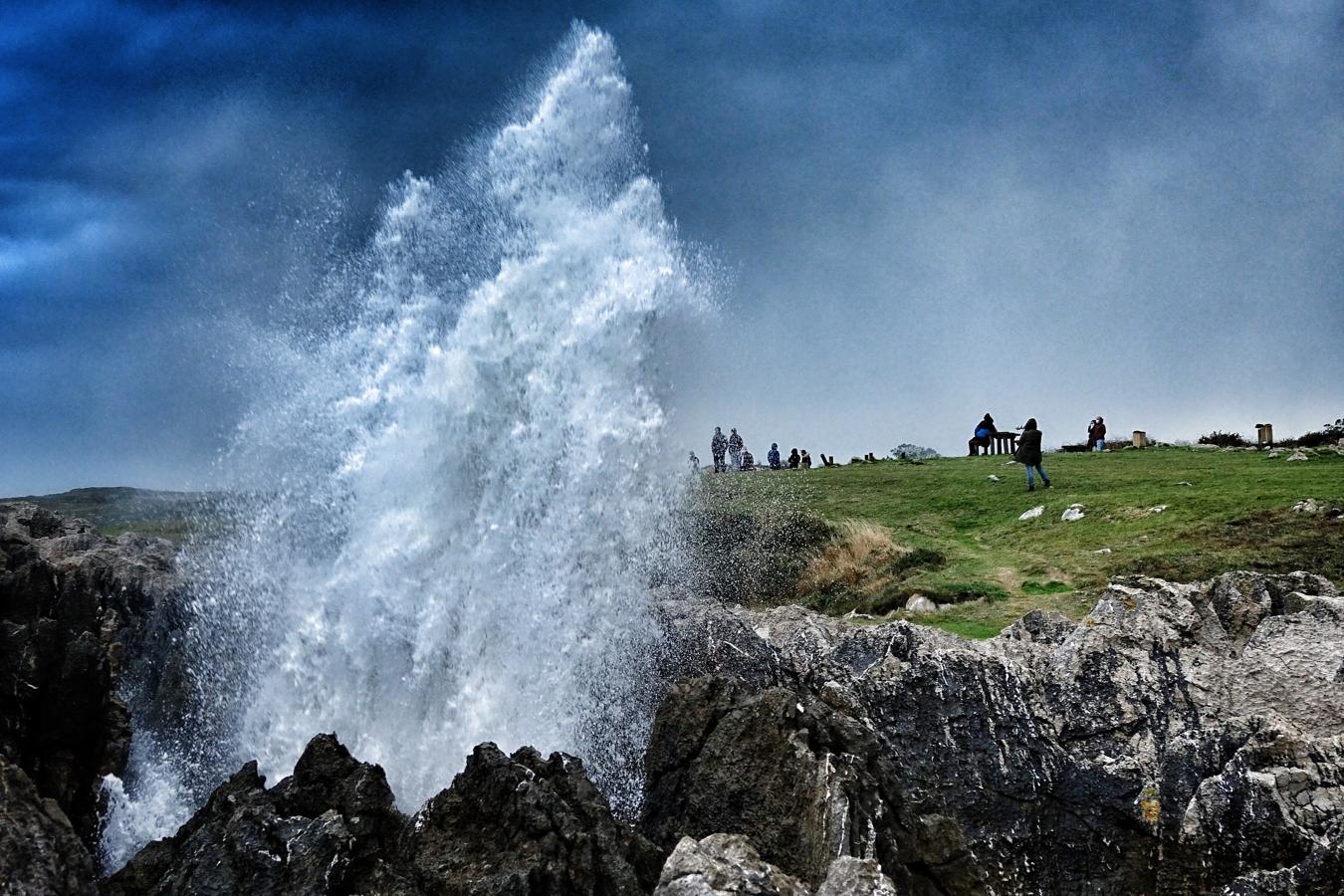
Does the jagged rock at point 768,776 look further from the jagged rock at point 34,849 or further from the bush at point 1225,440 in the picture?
the bush at point 1225,440

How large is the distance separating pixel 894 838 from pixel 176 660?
1634 centimetres

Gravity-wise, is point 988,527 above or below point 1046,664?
above

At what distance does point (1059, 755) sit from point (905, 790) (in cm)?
179

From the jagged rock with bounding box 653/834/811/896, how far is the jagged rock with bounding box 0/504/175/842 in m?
9.99

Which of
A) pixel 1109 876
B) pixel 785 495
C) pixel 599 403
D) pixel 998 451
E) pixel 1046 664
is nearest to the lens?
pixel 1109 876

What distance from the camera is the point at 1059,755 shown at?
9.59 metres

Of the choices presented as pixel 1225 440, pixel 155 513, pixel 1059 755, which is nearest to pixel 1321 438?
pixel 1225 440

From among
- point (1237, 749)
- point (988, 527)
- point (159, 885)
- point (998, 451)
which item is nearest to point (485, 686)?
point (159, 885)

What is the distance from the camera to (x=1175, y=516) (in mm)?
18719

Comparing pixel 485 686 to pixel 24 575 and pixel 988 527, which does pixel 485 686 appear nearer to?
pixel 24 575

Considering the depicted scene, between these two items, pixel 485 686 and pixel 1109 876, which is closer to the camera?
pixel 1109 876

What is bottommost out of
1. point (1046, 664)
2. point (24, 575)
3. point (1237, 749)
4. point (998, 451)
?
point (1237, 749)

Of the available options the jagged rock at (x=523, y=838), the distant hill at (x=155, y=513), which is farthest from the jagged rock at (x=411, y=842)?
the distant hill at (x=155, y=513)

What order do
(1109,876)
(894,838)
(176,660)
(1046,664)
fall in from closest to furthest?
(894,838) < (1109,876) < (1046,664) < (176,660)
